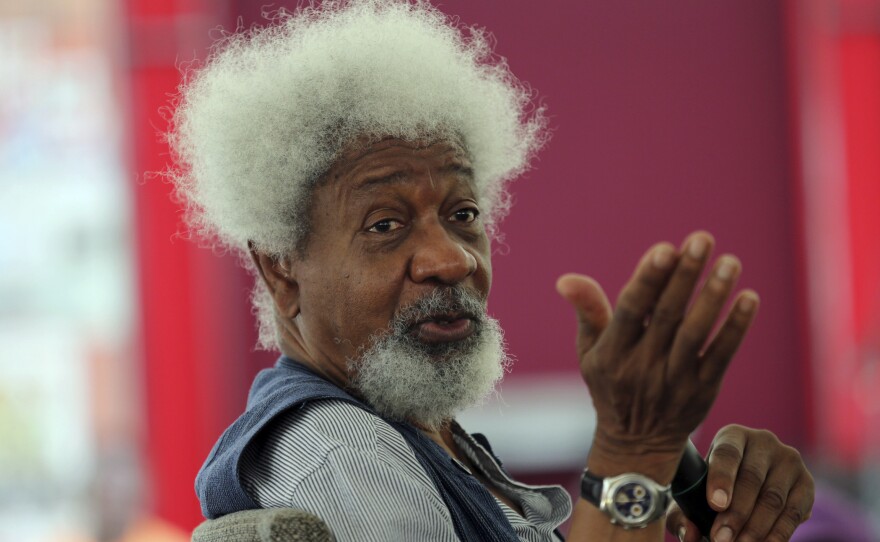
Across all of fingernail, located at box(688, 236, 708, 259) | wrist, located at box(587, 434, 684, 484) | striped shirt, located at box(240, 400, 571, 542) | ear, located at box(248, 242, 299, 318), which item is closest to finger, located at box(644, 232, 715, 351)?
fingernail, located at box(688, 236, 708, 259)

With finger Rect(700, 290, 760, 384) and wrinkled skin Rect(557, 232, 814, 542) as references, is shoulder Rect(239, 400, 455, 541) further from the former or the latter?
finger Rect(700, 290, 760, 384)

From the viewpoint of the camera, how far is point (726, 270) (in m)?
0.96

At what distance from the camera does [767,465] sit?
1389 millimetres

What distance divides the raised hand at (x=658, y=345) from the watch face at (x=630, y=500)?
0.03 meters

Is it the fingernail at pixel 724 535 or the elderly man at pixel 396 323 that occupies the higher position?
the elderly man at pixel 396 323

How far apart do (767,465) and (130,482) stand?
12.6 feet

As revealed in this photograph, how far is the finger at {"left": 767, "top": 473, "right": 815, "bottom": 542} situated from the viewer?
1.33 meters

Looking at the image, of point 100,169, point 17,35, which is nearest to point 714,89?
point 100,169

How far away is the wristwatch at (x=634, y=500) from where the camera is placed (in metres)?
1.09

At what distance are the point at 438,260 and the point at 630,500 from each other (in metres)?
0.43

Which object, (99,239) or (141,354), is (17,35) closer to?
(99,239)

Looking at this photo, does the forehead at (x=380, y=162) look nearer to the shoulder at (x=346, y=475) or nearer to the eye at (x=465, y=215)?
the eye at (x=465, y=215)

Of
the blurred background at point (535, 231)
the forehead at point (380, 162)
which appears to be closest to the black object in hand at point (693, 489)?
the forehead at point (380, 162)

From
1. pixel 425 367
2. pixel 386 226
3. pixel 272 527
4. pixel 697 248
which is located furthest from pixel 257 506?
pixel 697 248
